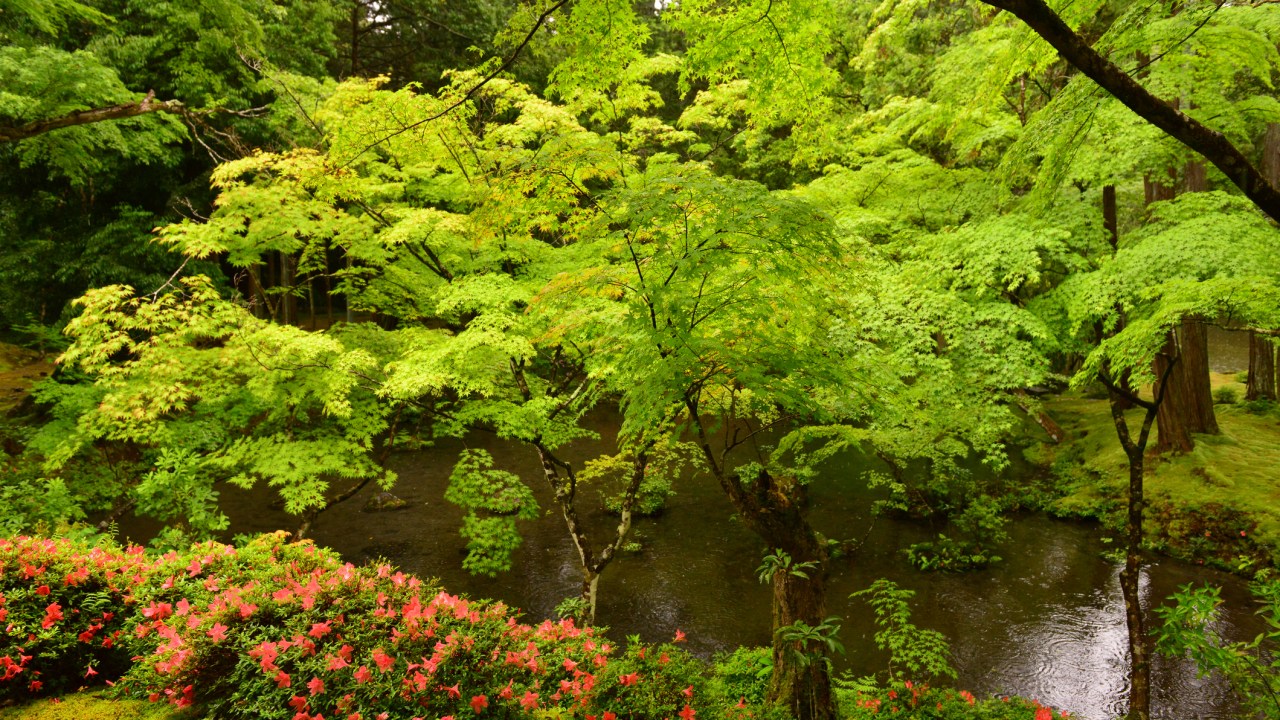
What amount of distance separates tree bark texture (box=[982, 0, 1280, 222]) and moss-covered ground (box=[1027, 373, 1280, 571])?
8.71 metres

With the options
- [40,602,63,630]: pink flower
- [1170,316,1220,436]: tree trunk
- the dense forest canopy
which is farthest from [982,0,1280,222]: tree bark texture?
[1170,316,1220,436]: tree trunk

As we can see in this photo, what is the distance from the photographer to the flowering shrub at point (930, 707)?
169 inches

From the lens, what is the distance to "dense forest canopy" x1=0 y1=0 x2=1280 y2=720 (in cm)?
364

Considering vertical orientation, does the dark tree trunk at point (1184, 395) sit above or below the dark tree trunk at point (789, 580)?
above

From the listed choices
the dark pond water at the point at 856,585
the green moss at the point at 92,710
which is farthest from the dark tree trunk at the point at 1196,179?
the green moss at the point at 92,710

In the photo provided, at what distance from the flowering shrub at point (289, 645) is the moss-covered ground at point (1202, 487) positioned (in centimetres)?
971

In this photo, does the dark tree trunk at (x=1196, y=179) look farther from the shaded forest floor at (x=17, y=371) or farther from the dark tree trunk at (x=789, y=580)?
the shaded forest floor at (x=17, y=371)

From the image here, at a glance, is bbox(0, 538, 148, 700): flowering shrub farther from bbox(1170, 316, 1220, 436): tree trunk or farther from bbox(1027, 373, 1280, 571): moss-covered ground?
bbox(1170, 316, 1220, 436): tree trunk

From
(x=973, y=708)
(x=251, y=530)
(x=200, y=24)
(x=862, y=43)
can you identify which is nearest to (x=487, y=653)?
(x=973, y=708)

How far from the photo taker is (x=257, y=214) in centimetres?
708

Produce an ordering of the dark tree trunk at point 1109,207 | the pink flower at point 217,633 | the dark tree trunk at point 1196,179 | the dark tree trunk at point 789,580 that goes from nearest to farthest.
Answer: the pink flower at point 217,633
the dark tree trunk at point 789,580
the dark tree trunk at point 1109,207
the dark tree trunk at point 1196,179

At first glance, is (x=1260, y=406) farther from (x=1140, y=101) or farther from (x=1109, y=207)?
(x=1140, y=101)

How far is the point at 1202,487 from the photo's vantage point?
9273 millimetres

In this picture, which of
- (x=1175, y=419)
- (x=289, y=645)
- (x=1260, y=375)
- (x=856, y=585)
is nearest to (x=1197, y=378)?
(x=1175, y=419)
